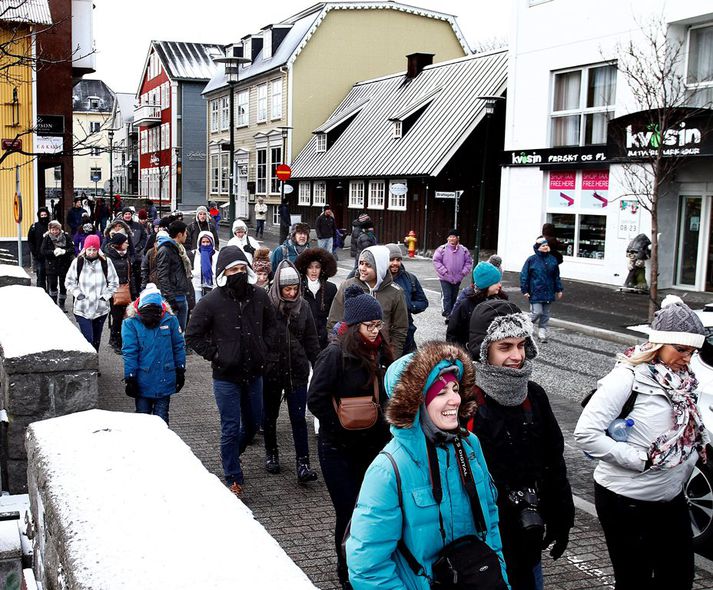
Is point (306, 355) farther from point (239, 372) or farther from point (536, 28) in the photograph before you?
point (536, 28)

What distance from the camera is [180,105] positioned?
61000mm

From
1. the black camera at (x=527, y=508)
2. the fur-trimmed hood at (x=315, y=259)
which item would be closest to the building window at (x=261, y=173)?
the fur-trimmed hood at (x=315, y=259)

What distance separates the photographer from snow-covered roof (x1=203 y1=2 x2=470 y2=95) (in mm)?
41812

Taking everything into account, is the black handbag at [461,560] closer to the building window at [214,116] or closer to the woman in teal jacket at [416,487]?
the woman in teal jacket at [416,487]

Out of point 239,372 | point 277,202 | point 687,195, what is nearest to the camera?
point 239,372

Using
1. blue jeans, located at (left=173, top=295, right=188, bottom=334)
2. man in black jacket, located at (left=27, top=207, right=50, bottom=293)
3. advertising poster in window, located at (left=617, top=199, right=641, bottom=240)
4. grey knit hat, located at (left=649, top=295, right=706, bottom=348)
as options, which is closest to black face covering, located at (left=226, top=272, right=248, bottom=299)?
grey knit hat, located at (left=649, top=295, right=706, bottom=348)

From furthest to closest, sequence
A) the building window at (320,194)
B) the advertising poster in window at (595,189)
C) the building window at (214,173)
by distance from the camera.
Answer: the building window at (214,173) < the building window at (320,194) < the advertising poster in window at (595,189)

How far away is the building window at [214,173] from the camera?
5500 cm

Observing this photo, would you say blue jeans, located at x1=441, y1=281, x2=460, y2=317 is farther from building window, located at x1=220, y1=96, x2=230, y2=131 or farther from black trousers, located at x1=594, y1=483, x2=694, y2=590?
building window, located at x1=220, y1=96, x2=230, y2=131

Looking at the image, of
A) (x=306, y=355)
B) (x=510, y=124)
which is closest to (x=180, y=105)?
(x=510, y=124)

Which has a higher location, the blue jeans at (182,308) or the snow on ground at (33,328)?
the snow on ground at (33,328)

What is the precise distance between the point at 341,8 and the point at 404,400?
41.5 meters

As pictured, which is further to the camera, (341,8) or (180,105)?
(180,105)

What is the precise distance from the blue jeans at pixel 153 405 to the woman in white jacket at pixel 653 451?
417 centimetres
